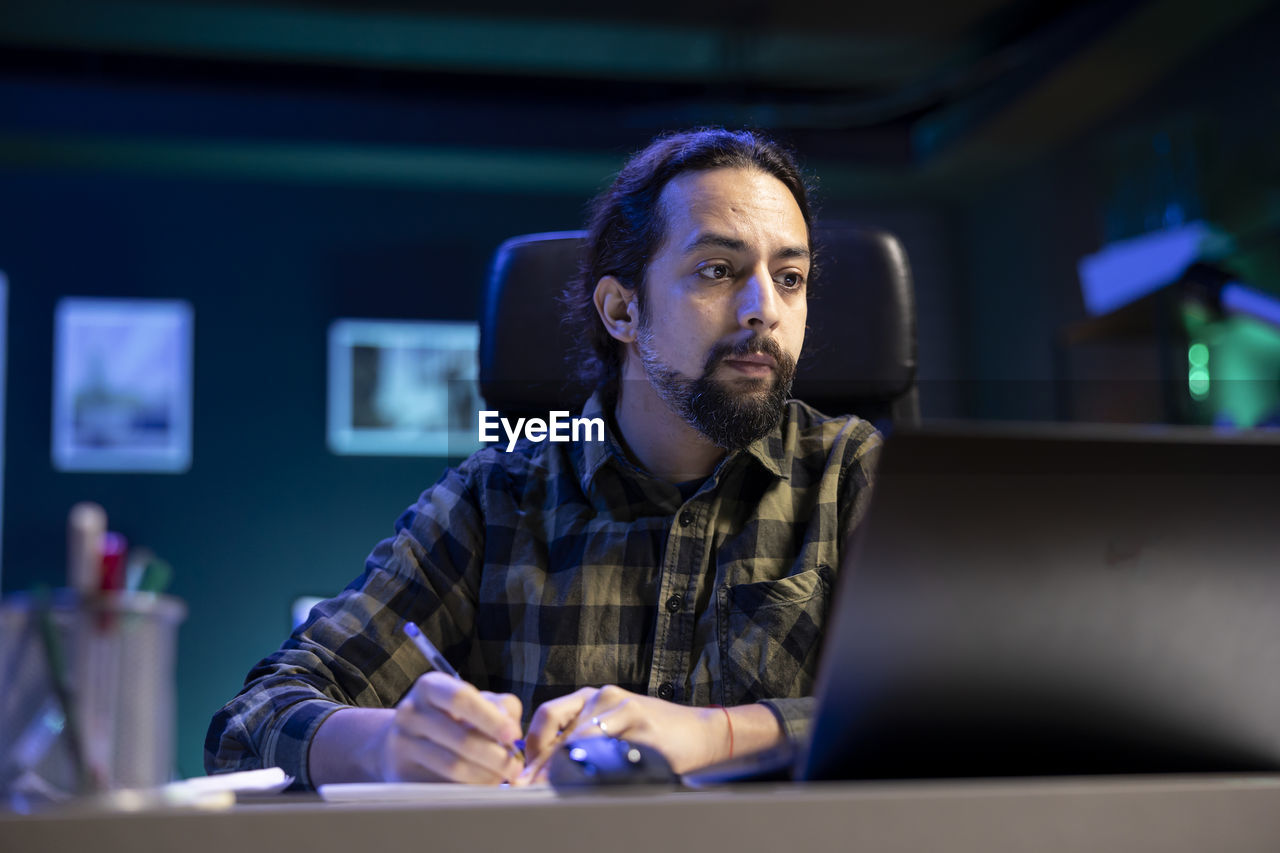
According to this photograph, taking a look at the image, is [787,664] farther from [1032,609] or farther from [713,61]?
[713,61]

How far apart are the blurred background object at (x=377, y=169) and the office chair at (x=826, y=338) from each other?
2.20 metres

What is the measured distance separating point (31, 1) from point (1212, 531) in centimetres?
411

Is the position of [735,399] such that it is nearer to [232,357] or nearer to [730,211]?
[730,211]

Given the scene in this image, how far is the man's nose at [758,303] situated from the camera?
1.43 m

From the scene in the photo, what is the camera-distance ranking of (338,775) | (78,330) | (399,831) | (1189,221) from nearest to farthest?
(399,831)
(338,775)
(1189,221)
(78,330)

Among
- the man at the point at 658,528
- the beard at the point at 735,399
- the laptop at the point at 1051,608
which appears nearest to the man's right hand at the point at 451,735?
the laptop at the point at 1051,608

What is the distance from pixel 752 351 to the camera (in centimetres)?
146

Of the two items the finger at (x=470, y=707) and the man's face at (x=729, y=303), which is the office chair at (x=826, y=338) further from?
the finger at (x=470, y=707)

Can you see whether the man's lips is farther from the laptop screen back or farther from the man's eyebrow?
the laptop screen back

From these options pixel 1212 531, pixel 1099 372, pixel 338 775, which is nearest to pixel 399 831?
pixel 1212 531

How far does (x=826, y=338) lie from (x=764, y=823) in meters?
1.15

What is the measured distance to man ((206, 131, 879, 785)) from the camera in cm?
129

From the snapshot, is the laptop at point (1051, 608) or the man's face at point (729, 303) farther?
the man's face at point (729, 303)

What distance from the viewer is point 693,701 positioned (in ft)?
4.22
